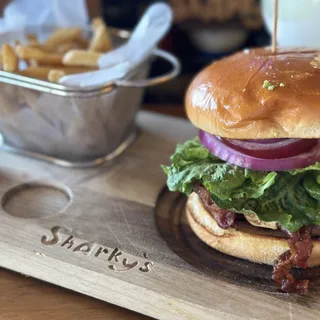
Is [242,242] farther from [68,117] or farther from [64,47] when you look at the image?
[64,47]

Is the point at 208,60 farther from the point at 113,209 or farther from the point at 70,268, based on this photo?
the point at 70,268

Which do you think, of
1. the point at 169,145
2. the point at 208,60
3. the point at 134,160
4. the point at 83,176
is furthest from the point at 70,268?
the point at 208,60

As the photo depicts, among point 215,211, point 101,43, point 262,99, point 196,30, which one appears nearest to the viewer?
point 262,99

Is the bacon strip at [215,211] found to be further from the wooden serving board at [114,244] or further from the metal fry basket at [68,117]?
the metal fry basket at [68,117]

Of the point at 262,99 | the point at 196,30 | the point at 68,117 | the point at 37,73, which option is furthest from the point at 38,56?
the point at 196,30

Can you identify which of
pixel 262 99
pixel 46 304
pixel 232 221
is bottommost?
pixel 46 304

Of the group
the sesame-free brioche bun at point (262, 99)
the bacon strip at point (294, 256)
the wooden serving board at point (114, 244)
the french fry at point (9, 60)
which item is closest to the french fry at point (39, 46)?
the french fry at point (9, 60)

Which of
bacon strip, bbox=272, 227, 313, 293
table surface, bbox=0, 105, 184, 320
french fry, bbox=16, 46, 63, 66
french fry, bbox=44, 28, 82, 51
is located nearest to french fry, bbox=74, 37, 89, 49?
french fry, bbox=44, 28, 82, 51

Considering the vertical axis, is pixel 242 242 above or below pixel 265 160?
below
